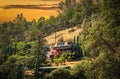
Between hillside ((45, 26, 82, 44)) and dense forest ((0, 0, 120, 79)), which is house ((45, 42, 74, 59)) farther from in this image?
hillside ((45, 26, 82, 44))

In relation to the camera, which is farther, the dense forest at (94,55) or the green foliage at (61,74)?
the green foliage at (61,74)

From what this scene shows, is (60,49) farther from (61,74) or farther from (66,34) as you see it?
(61,74)

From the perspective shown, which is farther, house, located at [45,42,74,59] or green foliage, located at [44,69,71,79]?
house, located at [45,42,74,59]

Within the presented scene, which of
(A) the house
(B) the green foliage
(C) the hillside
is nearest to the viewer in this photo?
(B) the green foliage

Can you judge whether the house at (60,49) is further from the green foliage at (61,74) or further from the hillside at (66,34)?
the green foliage at (61,74)

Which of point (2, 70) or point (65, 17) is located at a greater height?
point (65, 17)

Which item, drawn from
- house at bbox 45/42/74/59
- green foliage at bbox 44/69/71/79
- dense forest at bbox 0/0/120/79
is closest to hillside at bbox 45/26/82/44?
dense forest at bbox 0/0/120/79

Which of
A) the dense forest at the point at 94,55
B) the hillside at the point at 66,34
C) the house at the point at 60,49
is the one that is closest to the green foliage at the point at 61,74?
the dense forest at the point at 94,55

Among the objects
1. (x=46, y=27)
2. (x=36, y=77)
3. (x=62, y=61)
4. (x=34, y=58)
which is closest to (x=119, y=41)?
(x=36, y=77)

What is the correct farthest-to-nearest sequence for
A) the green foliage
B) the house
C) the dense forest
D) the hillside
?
the hillside
the house
the green foliage
the dense forest

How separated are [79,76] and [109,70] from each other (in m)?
18.1

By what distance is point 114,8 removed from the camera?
76.3 ft

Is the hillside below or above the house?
above

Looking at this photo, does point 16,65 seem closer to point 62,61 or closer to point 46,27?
point 62,61
